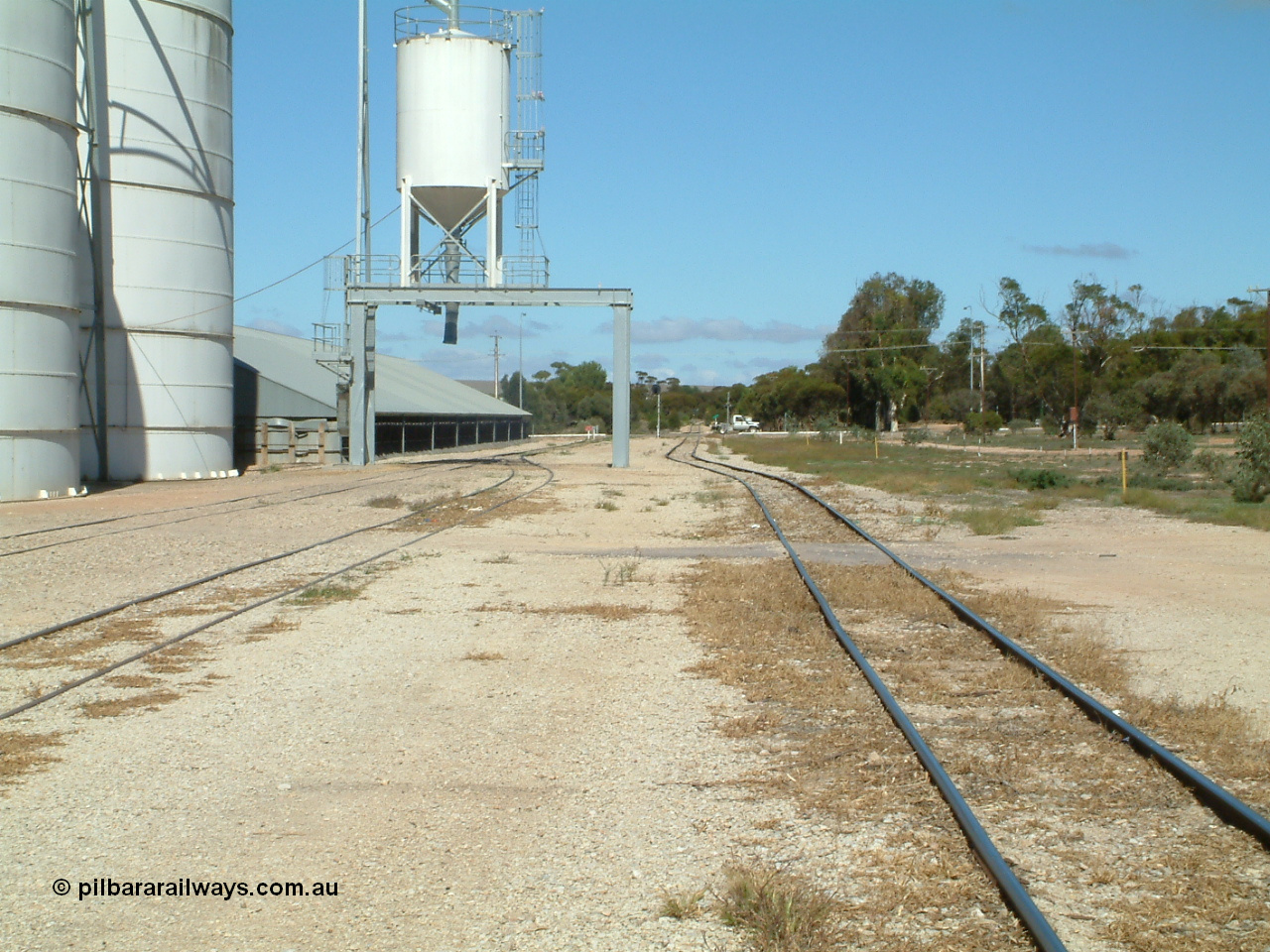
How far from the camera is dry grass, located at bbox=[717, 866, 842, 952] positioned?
4395 millimetres

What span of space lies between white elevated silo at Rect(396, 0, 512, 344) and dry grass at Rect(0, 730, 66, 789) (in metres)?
32.0

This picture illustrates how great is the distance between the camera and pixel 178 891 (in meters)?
4.95

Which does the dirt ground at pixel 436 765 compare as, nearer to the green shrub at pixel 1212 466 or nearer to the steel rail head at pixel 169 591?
the steel rail head at pixel 169 591

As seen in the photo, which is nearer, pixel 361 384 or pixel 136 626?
pixel 136 626

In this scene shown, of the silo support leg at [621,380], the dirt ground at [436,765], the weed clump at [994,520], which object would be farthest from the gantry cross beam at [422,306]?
the dirt ground at [436,765]

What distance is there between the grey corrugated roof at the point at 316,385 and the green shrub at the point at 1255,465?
28300 mm

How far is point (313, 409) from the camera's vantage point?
41281 millimetres

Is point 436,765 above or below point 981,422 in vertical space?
below

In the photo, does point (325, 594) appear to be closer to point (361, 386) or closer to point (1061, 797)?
point (1061, 797)

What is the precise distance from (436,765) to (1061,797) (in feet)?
10.9

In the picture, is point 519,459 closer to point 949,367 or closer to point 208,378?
point 208,378

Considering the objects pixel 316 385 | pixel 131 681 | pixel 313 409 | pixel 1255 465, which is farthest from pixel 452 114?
pixel 131 681

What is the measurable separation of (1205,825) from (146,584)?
11.3 metres

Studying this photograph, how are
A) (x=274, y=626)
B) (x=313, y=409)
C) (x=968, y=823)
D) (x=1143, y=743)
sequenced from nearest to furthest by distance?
1. (x=968, y=823)
2. (x=1143, y=743)
3. (x=274, y=626)
4. (x=313, y=409)
